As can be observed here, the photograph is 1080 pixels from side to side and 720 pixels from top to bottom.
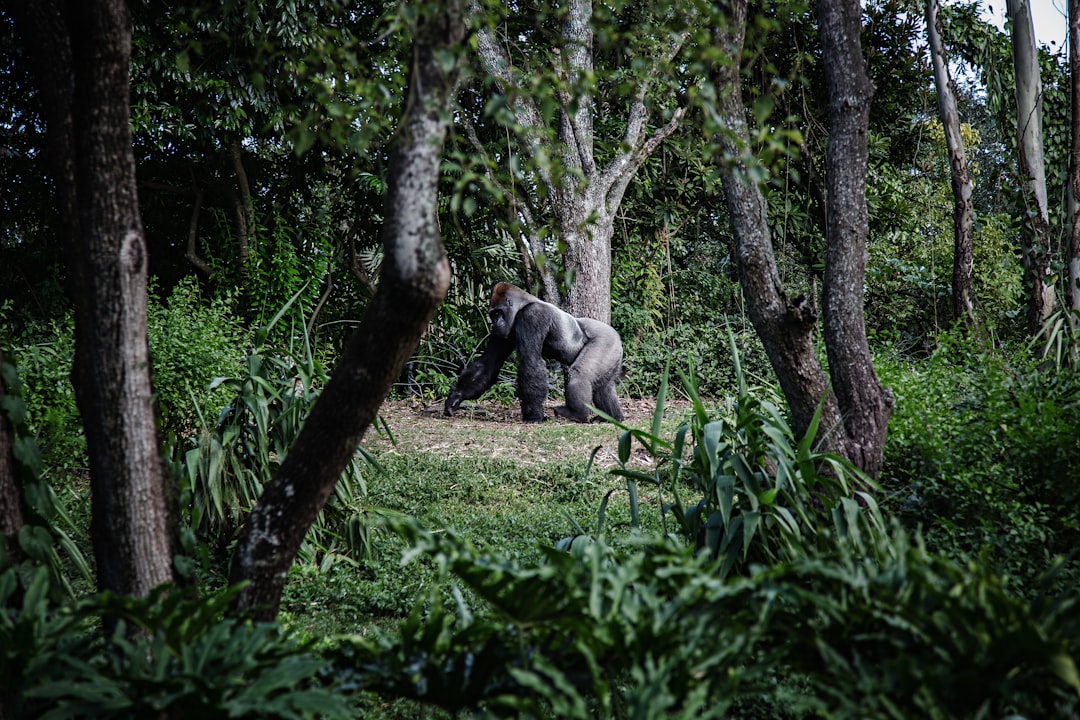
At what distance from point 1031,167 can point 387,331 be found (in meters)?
5.78

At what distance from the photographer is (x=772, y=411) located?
10.2 feet

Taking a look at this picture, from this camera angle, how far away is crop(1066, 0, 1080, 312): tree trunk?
534cm

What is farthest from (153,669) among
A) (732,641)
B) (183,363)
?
(183,363)

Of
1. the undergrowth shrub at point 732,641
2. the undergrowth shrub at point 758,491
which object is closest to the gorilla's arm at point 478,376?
the undergrowth shrub at point 758,491

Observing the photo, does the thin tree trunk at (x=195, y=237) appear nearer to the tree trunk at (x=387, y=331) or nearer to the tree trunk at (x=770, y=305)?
the tree trunk at (x=770, y=305)

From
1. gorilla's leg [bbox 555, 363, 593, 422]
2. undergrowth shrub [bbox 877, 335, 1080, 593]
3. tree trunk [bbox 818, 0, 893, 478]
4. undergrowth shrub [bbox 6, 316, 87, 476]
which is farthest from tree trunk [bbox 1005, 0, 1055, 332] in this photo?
undergrowth shrub [bbox 6, 316, 87, 476]

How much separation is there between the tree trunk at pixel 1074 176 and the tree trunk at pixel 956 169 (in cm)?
63

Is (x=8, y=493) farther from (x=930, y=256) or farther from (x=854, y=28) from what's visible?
(x=930, y=256)

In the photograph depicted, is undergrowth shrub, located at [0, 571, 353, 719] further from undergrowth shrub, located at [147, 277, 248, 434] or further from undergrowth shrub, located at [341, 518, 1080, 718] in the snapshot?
undergrowth shrub, located at [147, 277, 248, 434]

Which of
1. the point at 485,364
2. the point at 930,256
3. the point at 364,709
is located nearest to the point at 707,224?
the point at 930,256

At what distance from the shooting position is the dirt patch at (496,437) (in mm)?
5844

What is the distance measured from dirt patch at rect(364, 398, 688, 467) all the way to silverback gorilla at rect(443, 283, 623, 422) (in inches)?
8.3

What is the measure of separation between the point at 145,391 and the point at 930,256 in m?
10.2

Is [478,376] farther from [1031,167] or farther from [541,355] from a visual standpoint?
[1031,167]
